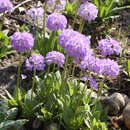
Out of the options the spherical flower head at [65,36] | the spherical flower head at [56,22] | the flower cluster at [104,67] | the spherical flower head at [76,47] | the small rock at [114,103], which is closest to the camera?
the spherical flower head at [76,47]

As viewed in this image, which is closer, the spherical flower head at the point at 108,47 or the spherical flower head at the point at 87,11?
the spherical flower head at the point at 108,47

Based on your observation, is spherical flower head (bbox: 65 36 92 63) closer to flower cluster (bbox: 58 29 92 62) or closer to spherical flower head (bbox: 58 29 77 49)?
flower cluster (bbox: 58 29 92 62)

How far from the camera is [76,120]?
3195 millimetres

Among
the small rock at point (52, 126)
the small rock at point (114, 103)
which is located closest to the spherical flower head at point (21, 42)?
the small rock at point (52, 126)

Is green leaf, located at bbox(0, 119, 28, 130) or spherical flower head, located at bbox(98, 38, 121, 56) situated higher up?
spherical flower head, located at bbox(98, 38, 121, 56)

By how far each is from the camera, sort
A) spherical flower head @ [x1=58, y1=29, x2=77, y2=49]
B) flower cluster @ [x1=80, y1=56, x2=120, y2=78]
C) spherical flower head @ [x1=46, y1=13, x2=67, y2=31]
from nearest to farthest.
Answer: spherical flower head @ [x1=58, y1=29, x2=77, y2=49] → flower cluster @ [x1=80, y1=56, x2=120, y2=78] → spherical flower head @ [x1=46, y1=13, x2=67, y2=31]

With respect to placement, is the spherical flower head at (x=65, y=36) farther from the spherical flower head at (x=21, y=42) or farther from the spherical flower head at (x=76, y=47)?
the spherical flower head at (x=21, y=42)

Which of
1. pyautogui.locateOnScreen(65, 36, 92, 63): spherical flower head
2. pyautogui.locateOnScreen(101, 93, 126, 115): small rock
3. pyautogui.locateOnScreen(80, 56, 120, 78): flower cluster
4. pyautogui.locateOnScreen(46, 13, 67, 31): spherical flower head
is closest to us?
pyautogui.locateOnScreen(65, 36, 92, 63): spherical flower head

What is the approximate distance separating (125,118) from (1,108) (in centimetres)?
172

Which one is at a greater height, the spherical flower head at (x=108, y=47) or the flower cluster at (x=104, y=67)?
the spherical flower head at (x=108, y=47)

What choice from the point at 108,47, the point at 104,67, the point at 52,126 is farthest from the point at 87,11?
the point at 52,126

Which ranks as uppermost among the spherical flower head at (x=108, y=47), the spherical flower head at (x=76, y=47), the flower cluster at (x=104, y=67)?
the spherical flower head at (x=76, y=47)

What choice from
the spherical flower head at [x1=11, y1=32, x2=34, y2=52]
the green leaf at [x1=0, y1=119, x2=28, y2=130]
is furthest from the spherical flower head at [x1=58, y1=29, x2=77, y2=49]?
the green leaf at [x1=0, y1=119, x2=28, y2=130]

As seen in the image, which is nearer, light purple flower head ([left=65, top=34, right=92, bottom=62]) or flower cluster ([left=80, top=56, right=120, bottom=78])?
light purple flower head ([left=65, top=34, right=92, bottom=62])
